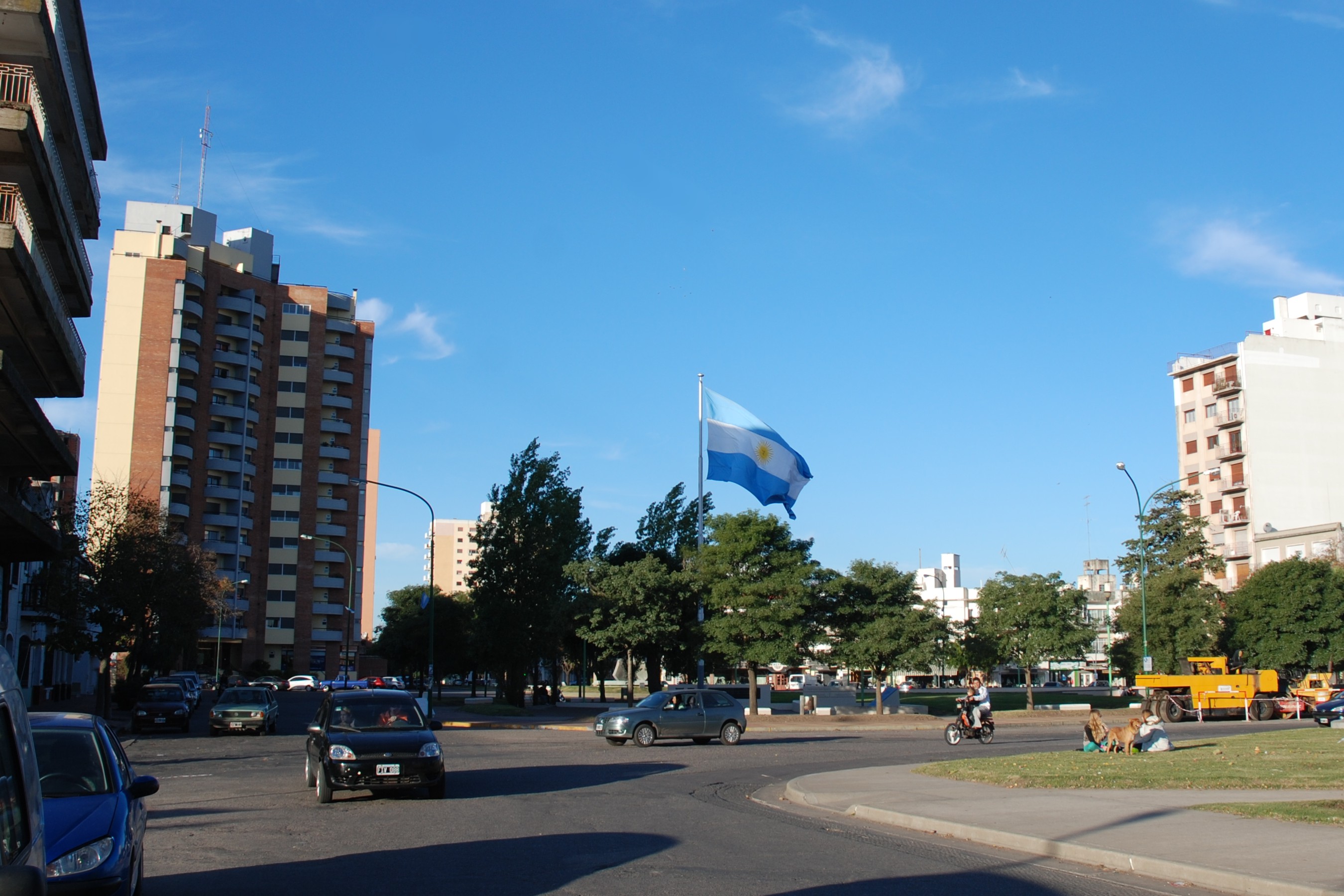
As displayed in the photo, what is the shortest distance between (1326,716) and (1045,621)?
14714 mm

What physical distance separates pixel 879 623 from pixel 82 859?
4171cm

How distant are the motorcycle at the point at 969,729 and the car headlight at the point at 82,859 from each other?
25850 millimetres

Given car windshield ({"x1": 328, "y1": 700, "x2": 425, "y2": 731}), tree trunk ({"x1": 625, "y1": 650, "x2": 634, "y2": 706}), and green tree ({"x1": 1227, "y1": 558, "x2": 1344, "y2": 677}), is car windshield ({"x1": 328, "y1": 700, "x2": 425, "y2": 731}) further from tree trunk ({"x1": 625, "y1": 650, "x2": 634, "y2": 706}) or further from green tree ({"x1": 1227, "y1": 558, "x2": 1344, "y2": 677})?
green tree ({"x1": 1227, "y1": 558, "x2": 1344, "y2": 677})

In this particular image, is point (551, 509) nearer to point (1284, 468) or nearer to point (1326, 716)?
point (1326, 716)

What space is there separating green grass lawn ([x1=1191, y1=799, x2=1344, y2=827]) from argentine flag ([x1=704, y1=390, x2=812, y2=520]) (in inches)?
1107

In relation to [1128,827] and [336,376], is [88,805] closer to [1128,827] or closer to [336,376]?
[1128,827]

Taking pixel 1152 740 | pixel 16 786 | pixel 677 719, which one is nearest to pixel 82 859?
pixel 16 786

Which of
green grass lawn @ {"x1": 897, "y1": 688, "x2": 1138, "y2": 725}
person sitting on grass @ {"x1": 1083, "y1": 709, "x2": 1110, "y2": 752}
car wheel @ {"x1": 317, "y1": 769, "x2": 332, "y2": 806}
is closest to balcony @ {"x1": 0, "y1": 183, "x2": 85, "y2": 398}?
car wheel @ {"x1": 317, "y1": 769, "x2": 332, "y2": 806}

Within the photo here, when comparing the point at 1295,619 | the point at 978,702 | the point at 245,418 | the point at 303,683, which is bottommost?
the point at 303,683

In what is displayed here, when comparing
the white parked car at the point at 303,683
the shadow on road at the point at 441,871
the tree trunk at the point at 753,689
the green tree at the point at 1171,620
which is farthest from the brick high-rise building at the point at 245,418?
the shadow on road at the point at 441,871

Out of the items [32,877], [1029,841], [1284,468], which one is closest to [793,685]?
[1284,468]

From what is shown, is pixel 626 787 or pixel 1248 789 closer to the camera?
pixel 1248 789

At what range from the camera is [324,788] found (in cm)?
1562

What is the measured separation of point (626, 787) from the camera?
1872cm
